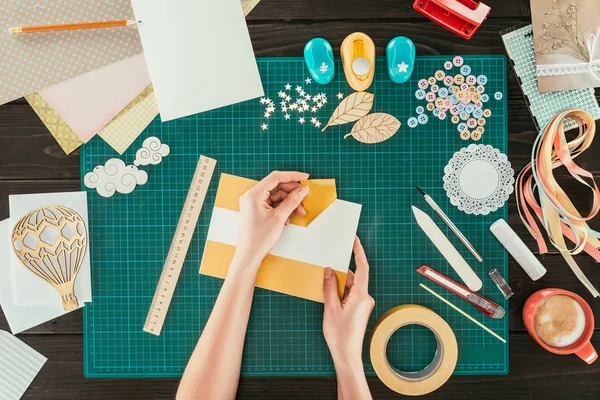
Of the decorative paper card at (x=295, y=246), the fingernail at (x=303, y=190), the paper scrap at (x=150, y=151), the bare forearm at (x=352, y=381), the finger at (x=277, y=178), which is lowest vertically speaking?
the bare forearm at (x=352, y=381)

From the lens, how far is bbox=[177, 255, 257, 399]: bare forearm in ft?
3.07

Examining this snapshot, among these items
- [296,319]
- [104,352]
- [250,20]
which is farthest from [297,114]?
[104,352]

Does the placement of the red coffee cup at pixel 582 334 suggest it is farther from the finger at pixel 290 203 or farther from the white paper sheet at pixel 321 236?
the finger at pixel 290 203

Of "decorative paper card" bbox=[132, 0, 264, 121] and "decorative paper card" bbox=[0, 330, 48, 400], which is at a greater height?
"decorative paper card" bbox=[132, 0, 264, 121]

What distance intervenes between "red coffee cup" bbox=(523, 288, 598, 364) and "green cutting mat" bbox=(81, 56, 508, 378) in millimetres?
64

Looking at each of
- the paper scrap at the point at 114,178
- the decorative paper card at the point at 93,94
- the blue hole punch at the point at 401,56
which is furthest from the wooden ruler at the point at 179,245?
the blue hole punch at the point at 401,56

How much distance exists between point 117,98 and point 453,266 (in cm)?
88

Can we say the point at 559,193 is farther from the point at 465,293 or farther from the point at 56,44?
the point at 56,44

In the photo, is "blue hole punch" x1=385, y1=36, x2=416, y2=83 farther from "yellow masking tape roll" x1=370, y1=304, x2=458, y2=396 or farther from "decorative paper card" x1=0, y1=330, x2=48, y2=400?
"decorative paper card" x1=0, y1=330, x2=48, y2=400

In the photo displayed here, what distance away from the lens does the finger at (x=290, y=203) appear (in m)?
0.97

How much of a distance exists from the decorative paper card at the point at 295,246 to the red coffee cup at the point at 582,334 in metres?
0.43

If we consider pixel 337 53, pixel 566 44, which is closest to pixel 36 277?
pixel 337 53

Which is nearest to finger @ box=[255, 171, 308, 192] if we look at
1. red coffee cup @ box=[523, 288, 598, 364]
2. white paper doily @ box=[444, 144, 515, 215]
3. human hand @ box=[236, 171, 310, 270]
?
human hand @ box=[236, 171, 310, 270]

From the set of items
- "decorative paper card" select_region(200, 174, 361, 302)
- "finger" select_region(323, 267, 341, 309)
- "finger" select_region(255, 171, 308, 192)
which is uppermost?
→ "finger" select_region(255, 171, 308, 192)
